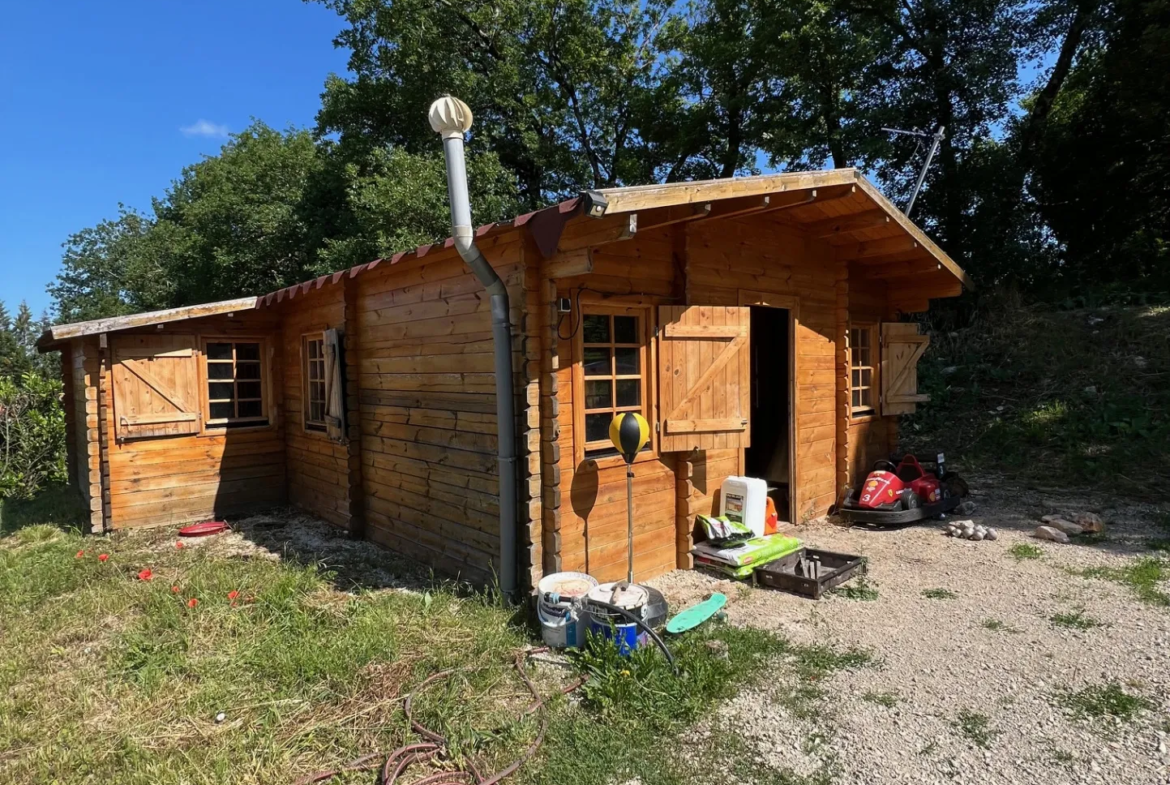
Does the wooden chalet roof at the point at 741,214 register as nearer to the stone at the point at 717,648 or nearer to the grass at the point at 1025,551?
the stone at the point at 717,648

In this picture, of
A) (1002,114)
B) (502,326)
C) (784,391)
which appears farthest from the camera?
(1002,114)

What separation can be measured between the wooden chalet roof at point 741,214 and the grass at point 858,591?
2.96 m

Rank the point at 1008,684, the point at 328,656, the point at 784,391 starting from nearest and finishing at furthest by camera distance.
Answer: the point at 1008,684, the point at 328,656, the point at 784,391

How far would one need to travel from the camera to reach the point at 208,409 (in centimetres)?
769

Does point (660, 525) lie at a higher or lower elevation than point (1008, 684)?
higher

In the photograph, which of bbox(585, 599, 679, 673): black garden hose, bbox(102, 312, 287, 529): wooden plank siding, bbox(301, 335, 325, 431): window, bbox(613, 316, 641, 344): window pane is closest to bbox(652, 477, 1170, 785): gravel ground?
bbox(585, 599, 679, 673): black garden hose

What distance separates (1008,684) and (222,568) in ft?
18.4

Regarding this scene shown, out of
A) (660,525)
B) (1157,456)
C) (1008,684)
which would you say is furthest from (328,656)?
(1157,456)

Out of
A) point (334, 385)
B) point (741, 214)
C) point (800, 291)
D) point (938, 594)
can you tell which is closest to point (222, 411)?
point (334, 385)

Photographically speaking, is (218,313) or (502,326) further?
(218,313)

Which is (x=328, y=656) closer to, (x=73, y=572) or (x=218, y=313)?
(x=73, y=572)

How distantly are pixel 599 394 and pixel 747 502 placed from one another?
67.4 inches

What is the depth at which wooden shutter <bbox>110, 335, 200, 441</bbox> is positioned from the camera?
7035mm

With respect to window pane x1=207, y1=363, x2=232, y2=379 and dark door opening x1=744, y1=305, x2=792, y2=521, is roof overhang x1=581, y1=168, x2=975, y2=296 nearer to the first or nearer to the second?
dark door opening x1=744, y1=305, x2=792, y2=521
